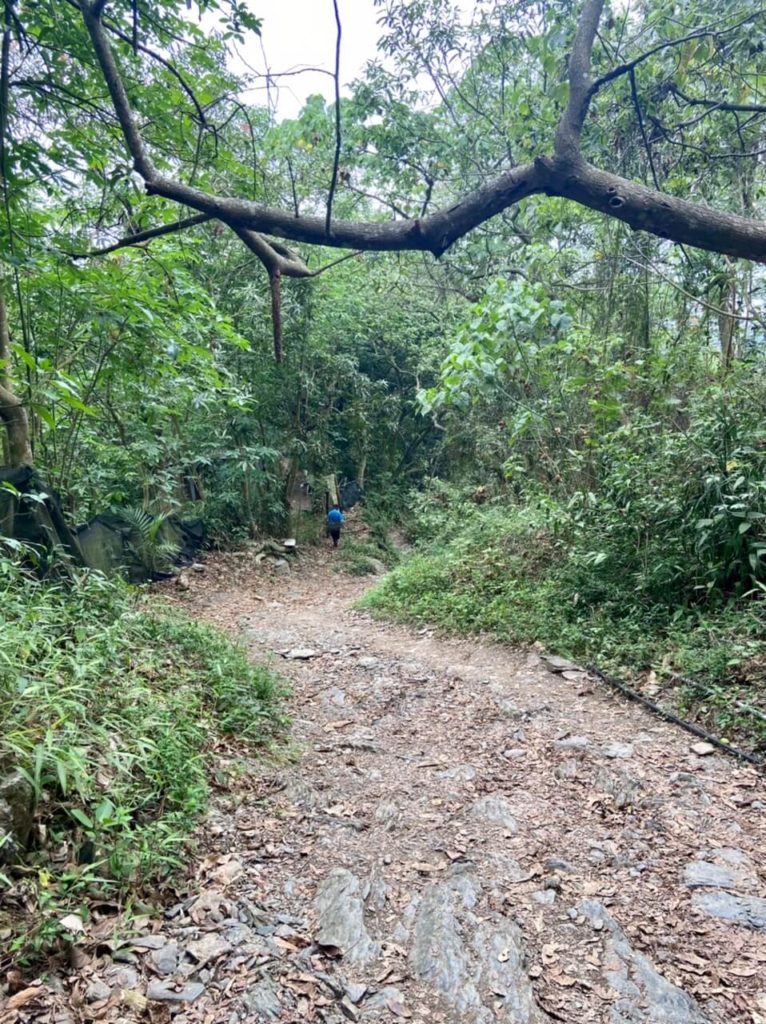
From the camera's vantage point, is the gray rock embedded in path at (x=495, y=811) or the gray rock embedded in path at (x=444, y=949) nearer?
the gray rock embedded in path at (x=444, y=949)

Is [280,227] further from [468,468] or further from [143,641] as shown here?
[468,468]

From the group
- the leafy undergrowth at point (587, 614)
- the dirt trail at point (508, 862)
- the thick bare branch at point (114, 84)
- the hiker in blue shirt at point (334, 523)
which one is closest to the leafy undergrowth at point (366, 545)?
the hiker in blue shirt at point (334, 523)

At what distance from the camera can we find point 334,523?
994cm

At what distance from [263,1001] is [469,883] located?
816 mm

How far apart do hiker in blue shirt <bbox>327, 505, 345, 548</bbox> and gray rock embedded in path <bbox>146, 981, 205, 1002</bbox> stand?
8404 mm

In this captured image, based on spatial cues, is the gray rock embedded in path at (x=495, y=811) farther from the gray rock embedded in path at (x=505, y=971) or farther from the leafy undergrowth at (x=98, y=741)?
the leafy undergrowth at (x=98, y=741)

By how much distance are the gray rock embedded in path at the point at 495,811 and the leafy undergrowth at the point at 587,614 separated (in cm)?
132

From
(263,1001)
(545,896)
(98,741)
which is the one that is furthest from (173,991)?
(545,896)

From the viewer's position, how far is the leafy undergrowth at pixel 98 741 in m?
1.72

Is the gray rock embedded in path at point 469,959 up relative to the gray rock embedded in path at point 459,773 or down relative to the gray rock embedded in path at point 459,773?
up

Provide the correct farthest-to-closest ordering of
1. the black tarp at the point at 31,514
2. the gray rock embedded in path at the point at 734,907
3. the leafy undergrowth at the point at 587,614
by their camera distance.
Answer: the black tarp at the point at 31,514 < the leafy undergrowth at the point at 587,614 < the gray rock embedded in path at the point at 734,907

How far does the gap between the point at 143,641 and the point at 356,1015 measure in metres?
2.58

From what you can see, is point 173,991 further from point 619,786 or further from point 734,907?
point 619,786

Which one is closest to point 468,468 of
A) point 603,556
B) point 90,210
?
point 603,556
